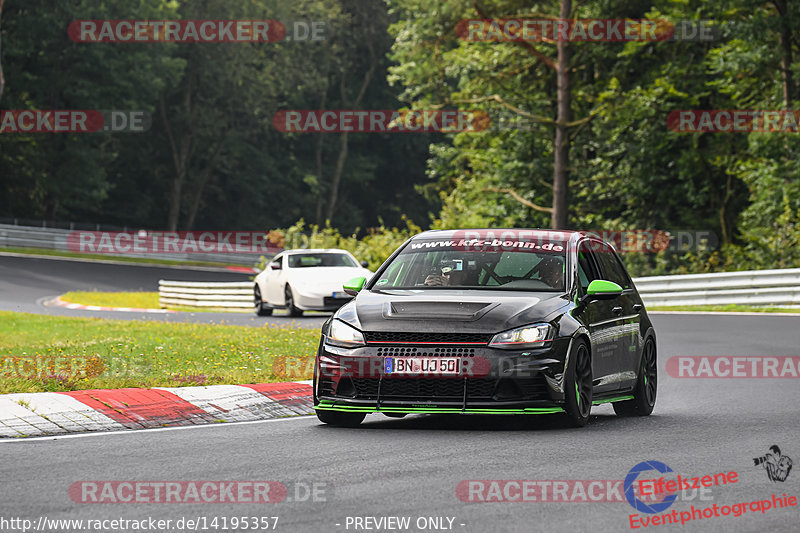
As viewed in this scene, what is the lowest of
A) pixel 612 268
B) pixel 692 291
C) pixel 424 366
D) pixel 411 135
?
pixel 692 291

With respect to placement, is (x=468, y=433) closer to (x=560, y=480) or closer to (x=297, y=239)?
(x=560, y=480)

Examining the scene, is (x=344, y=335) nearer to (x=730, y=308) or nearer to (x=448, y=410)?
(x=448, y=410)

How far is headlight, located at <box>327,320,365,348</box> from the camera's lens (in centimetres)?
1003

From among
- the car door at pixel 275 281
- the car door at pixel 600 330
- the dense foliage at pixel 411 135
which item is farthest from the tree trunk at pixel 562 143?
the car door at pixel 600 330

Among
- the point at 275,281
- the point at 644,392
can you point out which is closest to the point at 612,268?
the point at 644,392

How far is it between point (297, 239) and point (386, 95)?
49298 mm

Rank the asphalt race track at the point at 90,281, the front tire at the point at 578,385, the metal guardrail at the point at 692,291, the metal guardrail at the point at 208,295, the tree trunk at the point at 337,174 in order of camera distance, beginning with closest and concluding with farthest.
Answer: the front tire at the point at 578,385
the metal guardrail at the point at 692,291
the asphalt race track at the point at 90,281
the metal guardrail at the point at 208,295
the tree trunk at the point at 337,174

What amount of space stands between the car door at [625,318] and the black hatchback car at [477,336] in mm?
35

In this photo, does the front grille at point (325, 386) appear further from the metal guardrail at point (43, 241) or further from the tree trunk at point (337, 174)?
the tree trunk at point (337, 174)

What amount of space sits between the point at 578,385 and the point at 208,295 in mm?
25191

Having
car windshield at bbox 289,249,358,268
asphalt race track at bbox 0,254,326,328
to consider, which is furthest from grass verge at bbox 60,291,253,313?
car windshield at bbox 289,249,358,268

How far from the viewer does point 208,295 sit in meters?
34.6

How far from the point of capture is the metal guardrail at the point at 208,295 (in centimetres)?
3391

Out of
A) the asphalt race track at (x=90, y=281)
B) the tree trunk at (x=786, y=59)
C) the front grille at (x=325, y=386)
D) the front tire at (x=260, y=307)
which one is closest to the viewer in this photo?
the front grille at (x=325, y=386)
